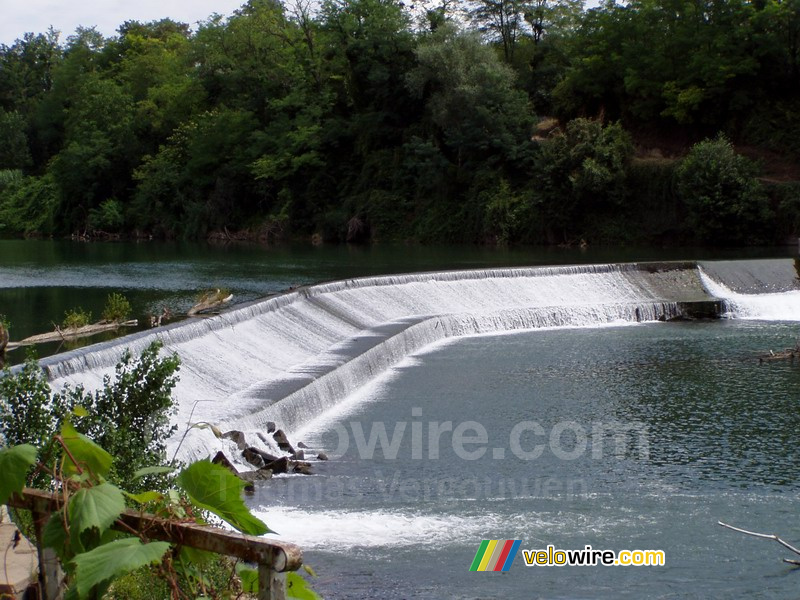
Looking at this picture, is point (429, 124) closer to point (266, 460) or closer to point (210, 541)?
point (266, 460)

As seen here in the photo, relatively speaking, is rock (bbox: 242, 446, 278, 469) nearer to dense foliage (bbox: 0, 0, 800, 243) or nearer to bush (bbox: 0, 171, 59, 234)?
dense foliage (bbox: 0, 0, 800, 243)

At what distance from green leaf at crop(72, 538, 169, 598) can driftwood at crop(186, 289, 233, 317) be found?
52.0 ft

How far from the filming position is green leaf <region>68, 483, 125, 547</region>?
207 cm

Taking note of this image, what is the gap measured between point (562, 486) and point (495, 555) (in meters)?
1.90

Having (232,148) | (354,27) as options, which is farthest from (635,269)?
(232,148)

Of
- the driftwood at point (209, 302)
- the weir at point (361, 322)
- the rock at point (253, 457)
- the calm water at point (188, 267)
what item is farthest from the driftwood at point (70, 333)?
the rock at point (253, 457)

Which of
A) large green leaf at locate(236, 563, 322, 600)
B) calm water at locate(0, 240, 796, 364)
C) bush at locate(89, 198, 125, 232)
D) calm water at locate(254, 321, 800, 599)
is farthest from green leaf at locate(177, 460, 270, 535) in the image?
bush at locate(89, 198, 125, 232)

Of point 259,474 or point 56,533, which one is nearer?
point 56,533

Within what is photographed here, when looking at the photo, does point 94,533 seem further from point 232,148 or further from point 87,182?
point 87,182

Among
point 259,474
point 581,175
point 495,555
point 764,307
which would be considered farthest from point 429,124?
point 495,555

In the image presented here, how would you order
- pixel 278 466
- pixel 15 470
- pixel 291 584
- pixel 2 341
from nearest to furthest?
pixel 15 470 → pixel 291 584 → pixel 278 466 → pixel 2 341

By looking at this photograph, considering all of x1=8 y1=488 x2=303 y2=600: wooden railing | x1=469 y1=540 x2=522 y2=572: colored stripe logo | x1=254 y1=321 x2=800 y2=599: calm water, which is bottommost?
x1=469 y1=540 x2=522 y2=572: colored stripe logo

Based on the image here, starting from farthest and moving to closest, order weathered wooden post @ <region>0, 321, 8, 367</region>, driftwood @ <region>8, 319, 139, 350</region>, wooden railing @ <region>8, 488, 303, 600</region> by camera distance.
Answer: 1. driftwood @ <region>8, 319, 139, 350</region>
2. weathered wooden post @ <region>0, 321, 8, 367</region>
3. wooden railing @ <region>8, 488, 303, 600</region>

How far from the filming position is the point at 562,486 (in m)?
9.04
